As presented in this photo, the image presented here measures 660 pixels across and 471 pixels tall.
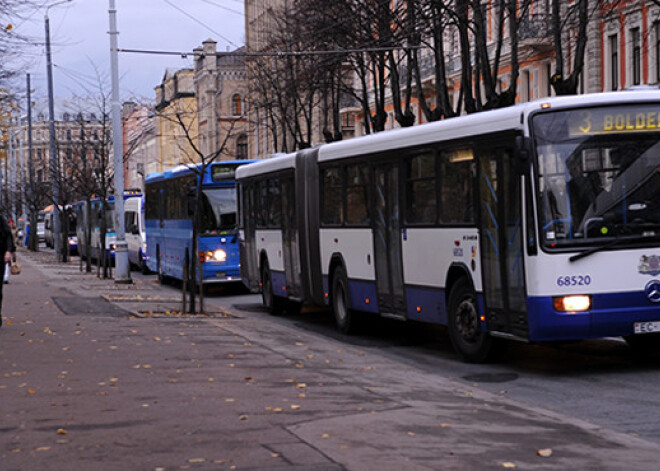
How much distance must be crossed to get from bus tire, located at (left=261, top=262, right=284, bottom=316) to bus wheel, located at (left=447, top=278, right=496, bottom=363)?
29.6 ft

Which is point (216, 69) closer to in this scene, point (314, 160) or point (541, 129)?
point (314, 160)

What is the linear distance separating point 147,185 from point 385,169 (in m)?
22.7

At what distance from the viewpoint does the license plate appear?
1370 cm

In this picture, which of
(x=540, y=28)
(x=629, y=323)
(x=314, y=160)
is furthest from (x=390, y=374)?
(x=540, y=28)

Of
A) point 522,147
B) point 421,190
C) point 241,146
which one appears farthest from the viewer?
point 241,146

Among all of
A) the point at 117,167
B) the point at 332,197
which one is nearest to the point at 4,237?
the point at 332,197

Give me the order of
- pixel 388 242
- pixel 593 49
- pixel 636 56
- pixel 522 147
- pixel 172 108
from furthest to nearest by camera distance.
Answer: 1. pixel 172 108
2. pixel 593 49
3. pixel 636 56
4. pixel 388 242
5. pixel 522 147

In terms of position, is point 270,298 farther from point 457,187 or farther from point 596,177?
point 596,177

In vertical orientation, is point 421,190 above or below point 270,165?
below

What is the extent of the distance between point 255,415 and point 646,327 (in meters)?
5.14

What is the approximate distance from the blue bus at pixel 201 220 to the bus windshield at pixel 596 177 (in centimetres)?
1308

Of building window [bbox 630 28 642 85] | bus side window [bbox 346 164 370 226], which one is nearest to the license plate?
bus side window [bbox 346 164 370 226]

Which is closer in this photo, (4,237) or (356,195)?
(4,237)

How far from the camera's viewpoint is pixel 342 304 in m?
20.3
